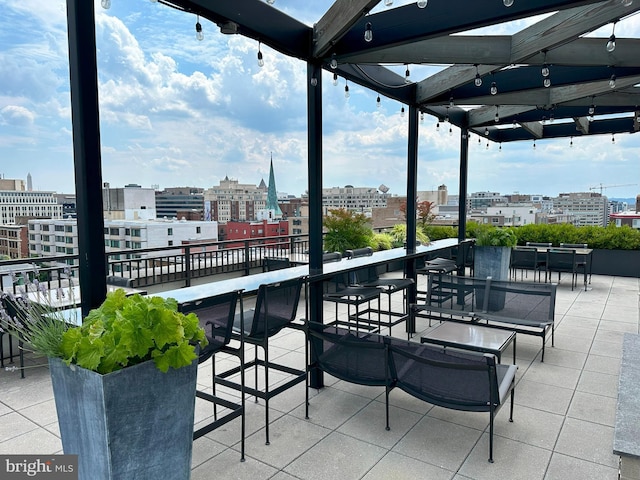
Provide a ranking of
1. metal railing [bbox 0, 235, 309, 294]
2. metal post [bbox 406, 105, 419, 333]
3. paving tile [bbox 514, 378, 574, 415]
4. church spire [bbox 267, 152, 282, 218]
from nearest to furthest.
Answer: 1. paving tile [bbox 514, 378, 574, 415]
2. metal post [bbox 406, 105, 419, 333]
3. metal railing [bbox 0, 235, 309, 294]
4. church spire [bbox 267, 152, 282, 218]

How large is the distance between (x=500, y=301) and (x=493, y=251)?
2301 mm

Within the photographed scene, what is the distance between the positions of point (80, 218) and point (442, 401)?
2.32m

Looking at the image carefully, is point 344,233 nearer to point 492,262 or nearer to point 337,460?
point 492,262

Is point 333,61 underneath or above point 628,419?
above

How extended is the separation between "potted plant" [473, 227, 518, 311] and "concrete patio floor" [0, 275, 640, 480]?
2658mm

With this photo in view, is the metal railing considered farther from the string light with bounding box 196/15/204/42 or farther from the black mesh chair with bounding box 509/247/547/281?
the black mesh chair with bounding box 509/247/547/281

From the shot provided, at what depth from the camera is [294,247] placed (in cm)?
872

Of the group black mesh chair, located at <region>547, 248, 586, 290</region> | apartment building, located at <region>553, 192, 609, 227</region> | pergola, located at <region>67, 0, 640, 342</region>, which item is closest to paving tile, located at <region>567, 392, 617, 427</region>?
pergola, located at <region>67, 0, 640, 342</region>

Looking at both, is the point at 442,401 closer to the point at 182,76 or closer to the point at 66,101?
the point at 66,101

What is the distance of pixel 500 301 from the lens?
178 inches

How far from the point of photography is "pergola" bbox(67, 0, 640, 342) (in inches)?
86.0

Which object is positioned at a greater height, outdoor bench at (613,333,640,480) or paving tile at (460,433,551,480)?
outdoor bench at (613,333,640,480)

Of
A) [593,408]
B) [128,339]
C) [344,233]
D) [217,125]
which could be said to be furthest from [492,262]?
[217,125]

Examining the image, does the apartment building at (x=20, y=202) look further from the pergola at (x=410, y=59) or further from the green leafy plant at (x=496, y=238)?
the green leafy plant at (x=496, y=238)
